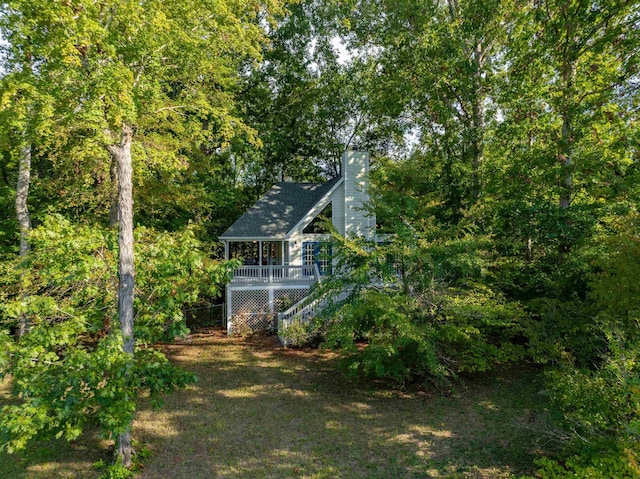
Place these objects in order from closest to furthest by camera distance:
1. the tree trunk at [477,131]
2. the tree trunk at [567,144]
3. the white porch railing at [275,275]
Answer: the tree trunk at [567,144]
the tree trunk at [477,131]
the white porch railing at [275,275]

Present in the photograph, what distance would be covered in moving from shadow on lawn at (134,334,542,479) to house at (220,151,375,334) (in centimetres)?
456

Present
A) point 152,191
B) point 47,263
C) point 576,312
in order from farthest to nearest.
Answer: point 152,191 → point 576,312 → point 47,263

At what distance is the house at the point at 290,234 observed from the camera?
53.3ft

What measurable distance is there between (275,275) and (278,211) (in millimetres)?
3894

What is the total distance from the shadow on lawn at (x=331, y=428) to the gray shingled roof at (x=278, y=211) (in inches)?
283

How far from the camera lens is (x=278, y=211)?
18.9 meters

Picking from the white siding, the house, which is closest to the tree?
the house

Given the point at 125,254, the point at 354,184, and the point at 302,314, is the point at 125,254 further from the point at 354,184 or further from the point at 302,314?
the point at 354,184

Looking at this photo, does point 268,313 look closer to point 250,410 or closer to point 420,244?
point 250,410

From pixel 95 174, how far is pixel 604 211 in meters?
16.4

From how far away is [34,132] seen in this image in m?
7.49

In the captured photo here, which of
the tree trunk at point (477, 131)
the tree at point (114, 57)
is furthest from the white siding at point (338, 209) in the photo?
the tree at point (114, 57)

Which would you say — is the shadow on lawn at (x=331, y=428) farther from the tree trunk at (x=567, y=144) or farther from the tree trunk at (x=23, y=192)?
the tree trunk at (x=23, y=192)

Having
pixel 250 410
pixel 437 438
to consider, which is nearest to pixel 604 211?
pixel 437 438
